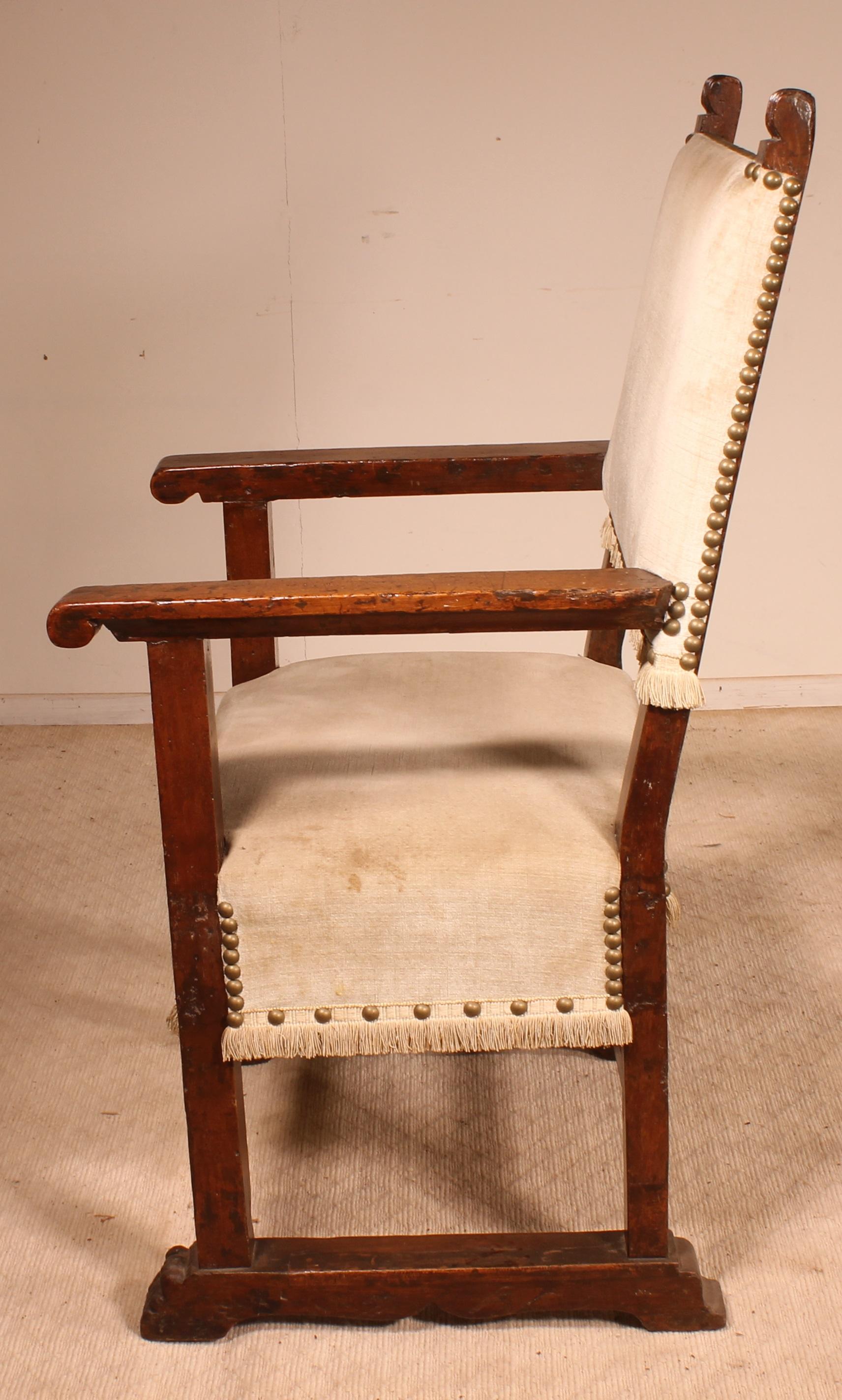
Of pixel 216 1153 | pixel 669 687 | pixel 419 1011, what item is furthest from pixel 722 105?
pixel 216 1153

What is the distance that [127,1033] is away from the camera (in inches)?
70.4

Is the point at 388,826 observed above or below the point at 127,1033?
above

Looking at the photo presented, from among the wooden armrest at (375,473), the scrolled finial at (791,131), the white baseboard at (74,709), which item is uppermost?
the scrolled finial at (791,131)

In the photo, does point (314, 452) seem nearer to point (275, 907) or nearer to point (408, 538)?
point (275, 907)

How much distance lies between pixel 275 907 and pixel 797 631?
2.00 m

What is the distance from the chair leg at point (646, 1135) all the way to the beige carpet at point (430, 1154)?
0.40 feet

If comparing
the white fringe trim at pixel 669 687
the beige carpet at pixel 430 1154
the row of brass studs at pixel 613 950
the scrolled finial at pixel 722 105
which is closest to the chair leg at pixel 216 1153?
the beige carpet at pixel 430 1154

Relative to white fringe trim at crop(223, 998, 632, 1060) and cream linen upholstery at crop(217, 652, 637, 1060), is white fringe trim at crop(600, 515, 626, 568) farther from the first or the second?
white fringe trim at crop(223, 998, 632, 1060)

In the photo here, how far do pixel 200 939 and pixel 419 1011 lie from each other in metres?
0.22

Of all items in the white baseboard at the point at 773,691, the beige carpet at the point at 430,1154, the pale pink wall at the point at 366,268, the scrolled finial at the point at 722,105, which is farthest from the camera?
the white baseboard at the point at 773,691

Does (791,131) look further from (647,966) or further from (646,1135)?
(646,1135)

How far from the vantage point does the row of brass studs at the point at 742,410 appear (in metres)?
1.01

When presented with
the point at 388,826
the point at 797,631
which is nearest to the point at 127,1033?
the point at 388,826

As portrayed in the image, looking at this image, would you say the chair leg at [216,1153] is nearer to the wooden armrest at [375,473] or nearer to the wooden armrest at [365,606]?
the wooden armrest at [365,606]
